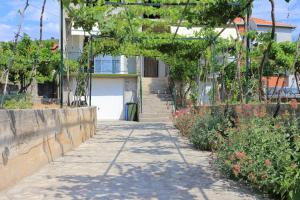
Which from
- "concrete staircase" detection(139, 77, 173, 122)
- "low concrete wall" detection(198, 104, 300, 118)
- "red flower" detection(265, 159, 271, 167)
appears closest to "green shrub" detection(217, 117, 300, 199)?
"red flower" detection(265, 159, 271, 167)

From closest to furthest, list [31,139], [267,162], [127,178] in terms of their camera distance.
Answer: [267,162] → [127,178] → [31,139]

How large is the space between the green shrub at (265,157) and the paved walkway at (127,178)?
292 mm

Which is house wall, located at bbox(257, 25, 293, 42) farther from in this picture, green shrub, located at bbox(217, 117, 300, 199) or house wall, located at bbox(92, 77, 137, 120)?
green shrub, located at bbox(217, 117, 300, 199)

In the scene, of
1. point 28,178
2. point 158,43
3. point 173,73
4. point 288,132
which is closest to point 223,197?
point 288,132

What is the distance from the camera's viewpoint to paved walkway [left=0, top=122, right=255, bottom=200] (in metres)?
5.53

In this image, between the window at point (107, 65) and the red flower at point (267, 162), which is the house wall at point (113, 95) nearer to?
the window at point (107, 65)

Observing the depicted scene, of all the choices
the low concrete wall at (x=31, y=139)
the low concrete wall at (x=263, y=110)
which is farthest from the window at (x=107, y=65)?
the low concrete wall at (x=263, y=110)

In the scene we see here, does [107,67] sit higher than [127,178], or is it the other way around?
[107,67]

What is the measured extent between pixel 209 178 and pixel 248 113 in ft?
4.46

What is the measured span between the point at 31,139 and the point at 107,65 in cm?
2123

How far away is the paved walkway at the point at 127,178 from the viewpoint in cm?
553

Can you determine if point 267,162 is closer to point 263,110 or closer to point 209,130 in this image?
point 263,110

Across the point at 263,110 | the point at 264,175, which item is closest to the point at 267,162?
the point at 264,175

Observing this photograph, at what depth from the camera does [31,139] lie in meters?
6.84
